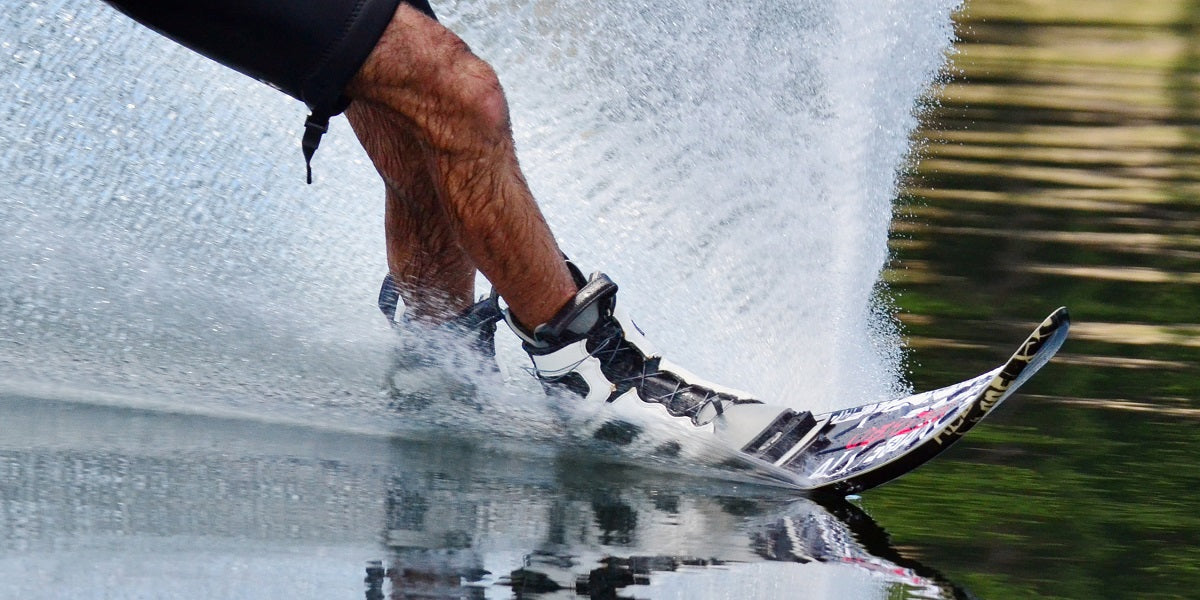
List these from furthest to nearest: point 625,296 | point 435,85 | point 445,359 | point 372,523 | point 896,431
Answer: point 625,296 < point 445,359 < point 896,431 < point 435,85 < point 372,523

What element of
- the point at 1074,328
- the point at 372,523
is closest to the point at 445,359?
the point at 372,523

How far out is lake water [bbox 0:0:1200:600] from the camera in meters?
2.13

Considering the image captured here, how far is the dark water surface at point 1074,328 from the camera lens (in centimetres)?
231

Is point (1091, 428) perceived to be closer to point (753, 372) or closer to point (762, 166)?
point (753, 372)

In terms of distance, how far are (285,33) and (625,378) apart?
755 mm

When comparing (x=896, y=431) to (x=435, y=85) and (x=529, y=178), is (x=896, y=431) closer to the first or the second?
(x=435, y=85)

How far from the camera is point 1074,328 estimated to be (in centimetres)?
372

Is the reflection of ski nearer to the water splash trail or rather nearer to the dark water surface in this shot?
the dark water surface

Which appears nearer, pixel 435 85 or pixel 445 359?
pixel 435 85

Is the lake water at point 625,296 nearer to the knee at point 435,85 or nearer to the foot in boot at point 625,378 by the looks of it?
the foot in boot at point 625,378

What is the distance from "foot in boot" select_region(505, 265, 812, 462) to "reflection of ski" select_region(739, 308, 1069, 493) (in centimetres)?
3

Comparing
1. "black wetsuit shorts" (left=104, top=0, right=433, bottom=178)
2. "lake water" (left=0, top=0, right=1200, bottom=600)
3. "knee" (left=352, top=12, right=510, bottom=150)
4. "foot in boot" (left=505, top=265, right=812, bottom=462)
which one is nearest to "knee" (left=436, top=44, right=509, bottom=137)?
"knee" (left=352, top=12, right=510, bottom=150)

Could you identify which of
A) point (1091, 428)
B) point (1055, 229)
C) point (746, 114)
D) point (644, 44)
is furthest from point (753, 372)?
point (1055, 229)

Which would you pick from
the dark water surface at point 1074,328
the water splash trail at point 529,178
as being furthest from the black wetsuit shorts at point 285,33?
the dark water surface at point 1074,328
